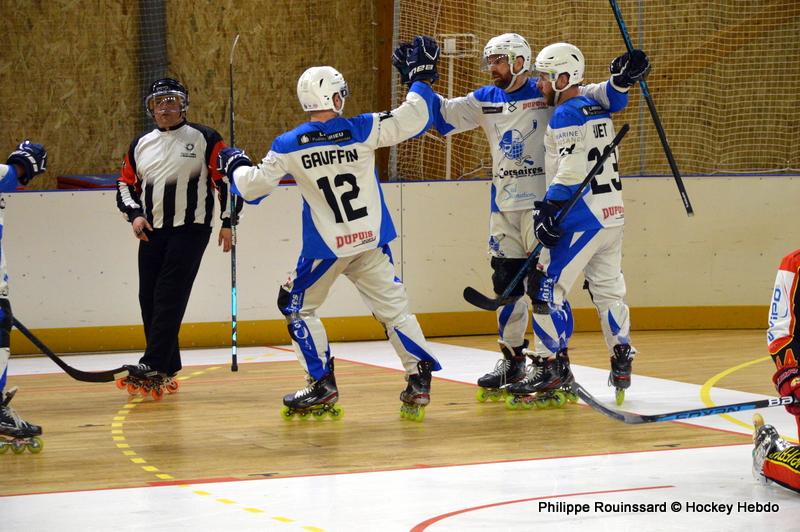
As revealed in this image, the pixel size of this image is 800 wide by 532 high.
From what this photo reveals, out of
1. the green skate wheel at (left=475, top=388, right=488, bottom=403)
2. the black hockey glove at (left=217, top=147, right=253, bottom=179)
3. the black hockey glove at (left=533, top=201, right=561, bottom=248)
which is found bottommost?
the green skate wheel at (left=475, top=388, right=488, bottom=403)

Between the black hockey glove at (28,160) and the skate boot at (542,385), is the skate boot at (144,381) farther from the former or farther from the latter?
the skate boot at (542,385)

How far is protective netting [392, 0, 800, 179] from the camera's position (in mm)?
10492

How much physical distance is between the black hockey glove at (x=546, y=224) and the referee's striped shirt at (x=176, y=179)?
1.86 meters

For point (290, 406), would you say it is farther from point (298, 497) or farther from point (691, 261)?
point (691, 261)

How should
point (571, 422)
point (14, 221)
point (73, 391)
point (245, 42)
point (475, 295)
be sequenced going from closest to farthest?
point (571, 422) < point (475, 295) < point (73, 391) < point (14, 221) < point (245, 42)

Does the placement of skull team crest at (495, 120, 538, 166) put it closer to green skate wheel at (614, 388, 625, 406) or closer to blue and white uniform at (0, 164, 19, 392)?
green skate wheel at (614, 388, 625, 406)

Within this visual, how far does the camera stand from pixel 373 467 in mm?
4852

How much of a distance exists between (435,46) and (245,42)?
5012 mm

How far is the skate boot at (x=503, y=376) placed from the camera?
6.48 m

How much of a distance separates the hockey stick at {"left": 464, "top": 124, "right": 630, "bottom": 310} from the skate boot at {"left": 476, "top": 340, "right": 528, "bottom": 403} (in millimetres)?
298

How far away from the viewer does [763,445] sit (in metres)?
4.32

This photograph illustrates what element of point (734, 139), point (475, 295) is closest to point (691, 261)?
point (734, 139)

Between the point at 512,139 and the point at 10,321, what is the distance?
2612mm

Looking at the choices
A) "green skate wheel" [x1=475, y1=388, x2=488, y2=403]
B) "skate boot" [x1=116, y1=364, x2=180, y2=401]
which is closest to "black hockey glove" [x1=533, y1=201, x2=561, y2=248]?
"green skate wheel" [x1=475, y1=388, x2=488, y2=403]
